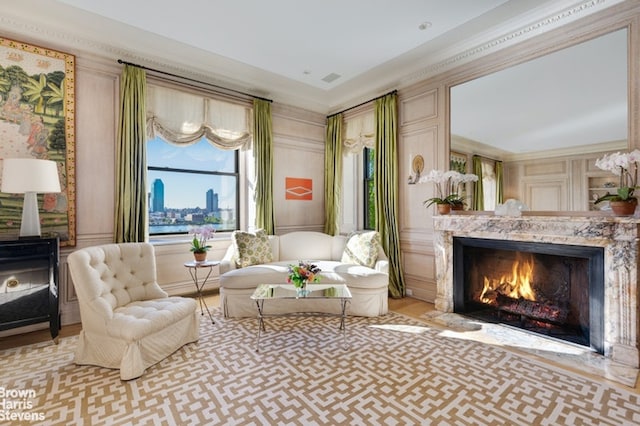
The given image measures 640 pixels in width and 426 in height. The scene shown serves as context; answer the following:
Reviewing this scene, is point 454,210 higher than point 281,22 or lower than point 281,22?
lower

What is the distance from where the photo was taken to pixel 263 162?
4.87 metres

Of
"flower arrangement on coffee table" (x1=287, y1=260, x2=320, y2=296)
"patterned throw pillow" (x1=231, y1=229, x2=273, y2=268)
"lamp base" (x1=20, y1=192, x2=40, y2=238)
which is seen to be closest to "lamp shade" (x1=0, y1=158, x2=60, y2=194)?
"lamp base" (x1=20, y1=192, x2=40, y2=238)

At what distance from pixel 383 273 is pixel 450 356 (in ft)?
4.06

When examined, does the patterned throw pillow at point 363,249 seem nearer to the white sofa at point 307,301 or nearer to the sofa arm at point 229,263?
the white sofa at point 307,301

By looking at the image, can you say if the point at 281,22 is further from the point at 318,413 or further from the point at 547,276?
the point at 547,276

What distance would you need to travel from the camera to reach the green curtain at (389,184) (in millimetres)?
4445

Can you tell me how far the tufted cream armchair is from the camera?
235cm

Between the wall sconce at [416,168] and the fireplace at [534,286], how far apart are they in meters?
1.03

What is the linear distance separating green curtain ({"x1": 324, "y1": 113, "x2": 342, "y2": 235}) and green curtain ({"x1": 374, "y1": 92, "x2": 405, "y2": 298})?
956mm

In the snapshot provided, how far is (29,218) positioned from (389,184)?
4.17 meters

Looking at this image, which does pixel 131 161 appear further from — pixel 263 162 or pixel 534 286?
pixel 534 286

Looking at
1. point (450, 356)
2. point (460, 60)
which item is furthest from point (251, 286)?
point (460, 60)

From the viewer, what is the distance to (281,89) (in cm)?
495

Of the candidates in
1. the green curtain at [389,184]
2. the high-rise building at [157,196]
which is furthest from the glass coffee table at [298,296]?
the high-rise building at [157,196]
